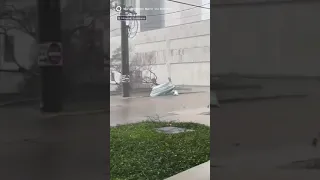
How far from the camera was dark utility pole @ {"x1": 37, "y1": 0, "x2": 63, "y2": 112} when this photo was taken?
106 inches

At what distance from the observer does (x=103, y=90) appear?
277 centimetres

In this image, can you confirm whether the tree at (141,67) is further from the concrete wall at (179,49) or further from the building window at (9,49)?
the building window at (9,49)

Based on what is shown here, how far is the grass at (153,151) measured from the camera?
4066mm

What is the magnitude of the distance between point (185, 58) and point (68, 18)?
344 cm

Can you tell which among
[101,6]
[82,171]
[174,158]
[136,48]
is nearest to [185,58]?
[136,48]

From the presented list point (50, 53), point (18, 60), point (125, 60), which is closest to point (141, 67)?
point (125, 60)

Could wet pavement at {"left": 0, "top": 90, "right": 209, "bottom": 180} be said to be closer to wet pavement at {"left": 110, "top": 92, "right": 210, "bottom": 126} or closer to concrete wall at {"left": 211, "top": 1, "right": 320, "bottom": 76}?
concrete wall at {"left": 211, "top": 1, "right": 320, "bottom": 76}

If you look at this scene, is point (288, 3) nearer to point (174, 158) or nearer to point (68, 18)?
point (68, 18)

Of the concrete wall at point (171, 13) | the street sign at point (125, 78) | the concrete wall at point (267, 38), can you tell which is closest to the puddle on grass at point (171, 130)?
the street sign at point (125, 78)

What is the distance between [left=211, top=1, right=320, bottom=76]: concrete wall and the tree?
136 inches

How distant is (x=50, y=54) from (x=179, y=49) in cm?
361

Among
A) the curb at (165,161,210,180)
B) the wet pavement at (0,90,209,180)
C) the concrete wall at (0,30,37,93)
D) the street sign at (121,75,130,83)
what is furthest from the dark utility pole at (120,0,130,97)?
the concrete wall at (0,30,37,93)

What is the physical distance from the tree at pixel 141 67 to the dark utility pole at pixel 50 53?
2836 mm

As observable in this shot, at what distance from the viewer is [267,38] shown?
2209 millimetres
